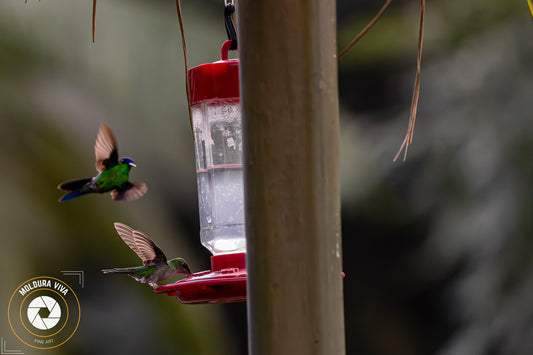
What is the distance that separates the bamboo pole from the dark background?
278 cm

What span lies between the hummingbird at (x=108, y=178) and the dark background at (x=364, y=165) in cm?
158

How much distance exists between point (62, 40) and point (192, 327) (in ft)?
4.99

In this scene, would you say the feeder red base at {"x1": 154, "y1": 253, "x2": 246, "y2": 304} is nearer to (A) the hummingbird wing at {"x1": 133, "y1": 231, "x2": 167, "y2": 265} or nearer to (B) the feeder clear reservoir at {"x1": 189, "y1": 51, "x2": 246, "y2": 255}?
(B) the feeder clear reservoir at {"x1": 189, "y1": 51, "x2": 246, "y2": 255}

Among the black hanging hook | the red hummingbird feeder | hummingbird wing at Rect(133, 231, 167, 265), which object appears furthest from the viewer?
hummingbird wing at Rect(133, 231, 167, 265)

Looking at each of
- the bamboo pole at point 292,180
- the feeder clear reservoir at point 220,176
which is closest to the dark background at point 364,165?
the feeder clear reservoir at point 220,176

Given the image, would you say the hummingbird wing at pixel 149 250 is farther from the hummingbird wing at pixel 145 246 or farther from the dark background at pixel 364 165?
the dark background at pixel 364 165

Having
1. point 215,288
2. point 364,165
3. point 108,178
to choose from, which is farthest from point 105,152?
point 364,165

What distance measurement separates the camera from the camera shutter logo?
3123 mm

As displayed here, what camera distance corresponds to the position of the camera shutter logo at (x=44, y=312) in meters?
3.12

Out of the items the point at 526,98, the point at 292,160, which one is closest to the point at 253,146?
the point at 292,160

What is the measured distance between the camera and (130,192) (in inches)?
64.9

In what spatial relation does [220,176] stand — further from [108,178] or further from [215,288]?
[215,288]

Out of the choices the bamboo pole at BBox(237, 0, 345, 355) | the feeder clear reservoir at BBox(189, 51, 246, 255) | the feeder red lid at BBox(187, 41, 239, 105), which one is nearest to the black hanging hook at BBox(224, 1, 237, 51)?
the feeder red lid at BBox(187, 41, 239, 105)

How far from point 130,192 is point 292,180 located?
1148 mm
